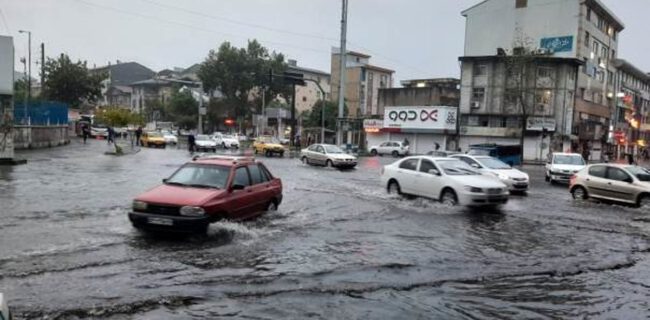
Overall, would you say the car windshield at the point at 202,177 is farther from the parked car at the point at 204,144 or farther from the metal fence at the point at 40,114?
the parked car at the point at 204,144

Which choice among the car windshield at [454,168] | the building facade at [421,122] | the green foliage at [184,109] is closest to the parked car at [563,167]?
the car windshield at [454,168]

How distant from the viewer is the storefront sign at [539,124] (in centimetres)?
5312

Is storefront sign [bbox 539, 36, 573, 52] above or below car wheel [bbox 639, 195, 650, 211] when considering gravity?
above

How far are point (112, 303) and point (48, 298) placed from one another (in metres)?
0.79

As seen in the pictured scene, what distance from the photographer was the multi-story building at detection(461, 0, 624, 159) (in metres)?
59.4

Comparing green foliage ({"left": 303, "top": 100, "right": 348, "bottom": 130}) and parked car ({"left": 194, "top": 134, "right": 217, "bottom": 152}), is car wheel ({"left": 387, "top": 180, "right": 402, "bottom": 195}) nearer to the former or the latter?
parked car ({"left": 194, "top": 134, "right": 217, "bottom": 152})

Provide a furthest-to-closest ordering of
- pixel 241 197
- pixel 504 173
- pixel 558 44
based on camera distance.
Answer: pixel 558 44, pixel 504 173, pixel 241 197

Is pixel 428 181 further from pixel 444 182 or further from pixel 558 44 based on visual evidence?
pixel 558 44

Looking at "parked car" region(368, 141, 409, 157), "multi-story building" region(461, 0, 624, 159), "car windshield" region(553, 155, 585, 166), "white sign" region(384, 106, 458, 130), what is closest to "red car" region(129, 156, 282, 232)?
"car windshield" region(553, 155, 585, 166)

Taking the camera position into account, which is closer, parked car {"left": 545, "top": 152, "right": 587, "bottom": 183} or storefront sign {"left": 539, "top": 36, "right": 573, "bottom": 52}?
parked car {"left": 545, "top": 152, "right": 587, "bottom": 183}

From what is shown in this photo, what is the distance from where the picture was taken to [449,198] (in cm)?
1634

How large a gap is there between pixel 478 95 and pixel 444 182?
143 ft

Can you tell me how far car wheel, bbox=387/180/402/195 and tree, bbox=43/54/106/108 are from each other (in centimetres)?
5467

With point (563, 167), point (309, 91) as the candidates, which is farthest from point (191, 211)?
point (309, 91)
